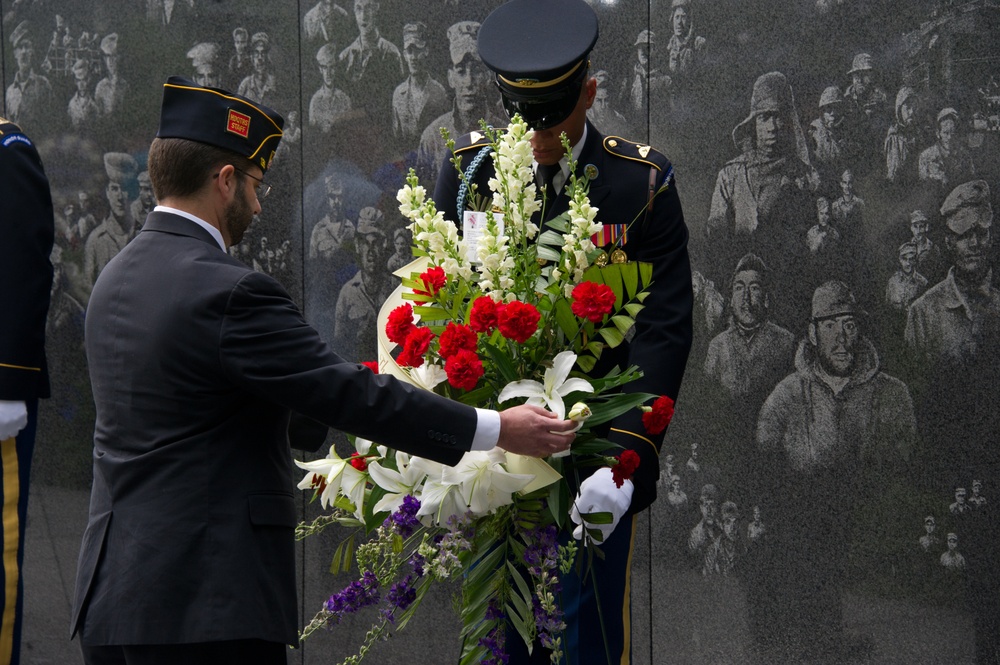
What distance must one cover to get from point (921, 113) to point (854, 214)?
1.25ft

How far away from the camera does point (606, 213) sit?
284 centimetres

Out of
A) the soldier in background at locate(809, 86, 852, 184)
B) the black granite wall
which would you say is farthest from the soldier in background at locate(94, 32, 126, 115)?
the soldier in background at locate(809, 86, 852, 184)

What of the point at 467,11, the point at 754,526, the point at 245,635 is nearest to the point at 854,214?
the point at 754,526

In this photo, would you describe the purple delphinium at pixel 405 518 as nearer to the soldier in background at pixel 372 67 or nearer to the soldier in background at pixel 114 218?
the soldier in background at pixel 372 67

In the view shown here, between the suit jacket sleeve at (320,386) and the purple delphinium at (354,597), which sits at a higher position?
the suit jacket sleeve at (320,386)

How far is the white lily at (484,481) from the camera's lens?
7.53ft

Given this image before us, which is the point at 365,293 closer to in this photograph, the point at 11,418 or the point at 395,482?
the point at 11,418

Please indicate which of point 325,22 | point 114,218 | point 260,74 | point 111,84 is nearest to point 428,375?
point 325,22

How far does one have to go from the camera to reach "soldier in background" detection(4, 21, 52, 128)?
18.5 feet

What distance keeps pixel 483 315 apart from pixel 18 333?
90.2 inches

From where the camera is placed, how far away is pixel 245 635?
2.35m

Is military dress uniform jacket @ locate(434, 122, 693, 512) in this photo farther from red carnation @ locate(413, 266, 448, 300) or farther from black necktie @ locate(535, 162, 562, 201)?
red carnation @ locate(413, 266, 448, 300)

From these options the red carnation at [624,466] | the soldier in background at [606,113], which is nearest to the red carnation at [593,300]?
the red carnation at [624,466]

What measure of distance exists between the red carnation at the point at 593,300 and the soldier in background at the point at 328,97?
278 cm
